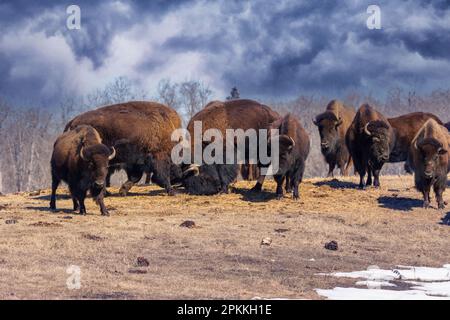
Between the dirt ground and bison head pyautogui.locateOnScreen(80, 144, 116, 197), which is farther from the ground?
bison head pyautogui.locateOnScreen(80, 144, 116, 197)

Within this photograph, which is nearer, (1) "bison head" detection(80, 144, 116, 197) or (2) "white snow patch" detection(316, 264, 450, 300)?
(2) "white snow patch" detection(316, 264, 450, 300)

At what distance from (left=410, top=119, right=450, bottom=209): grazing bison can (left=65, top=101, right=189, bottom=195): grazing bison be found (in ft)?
20.7

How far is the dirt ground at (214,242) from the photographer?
28.0ft

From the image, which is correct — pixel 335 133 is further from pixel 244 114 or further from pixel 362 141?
pixel 244 114

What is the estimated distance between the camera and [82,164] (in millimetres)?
14758

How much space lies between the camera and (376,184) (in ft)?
63.6

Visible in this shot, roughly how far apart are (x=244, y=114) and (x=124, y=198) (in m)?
4.05

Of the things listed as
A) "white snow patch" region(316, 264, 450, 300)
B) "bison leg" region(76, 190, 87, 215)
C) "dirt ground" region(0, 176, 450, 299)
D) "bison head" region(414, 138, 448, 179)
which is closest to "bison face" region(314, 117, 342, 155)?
"dirt ground" region(0, 176, 450, 299)

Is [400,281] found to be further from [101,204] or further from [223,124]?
[223,124]

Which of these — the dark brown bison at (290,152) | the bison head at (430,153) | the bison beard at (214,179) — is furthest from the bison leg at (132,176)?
the bison head at (430,153)

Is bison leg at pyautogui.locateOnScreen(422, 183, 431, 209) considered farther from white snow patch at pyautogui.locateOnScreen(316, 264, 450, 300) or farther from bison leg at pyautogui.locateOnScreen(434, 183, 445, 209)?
white snow patch at pyautogui.locateOnScreen(316, 264, 450, 300)

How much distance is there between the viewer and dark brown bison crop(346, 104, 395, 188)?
19031 millimetres

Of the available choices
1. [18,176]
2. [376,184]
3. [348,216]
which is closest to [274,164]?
[348,216]

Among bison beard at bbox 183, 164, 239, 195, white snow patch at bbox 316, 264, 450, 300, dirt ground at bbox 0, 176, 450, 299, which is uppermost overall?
bison beard at bbox 183, 164, 239, 195
